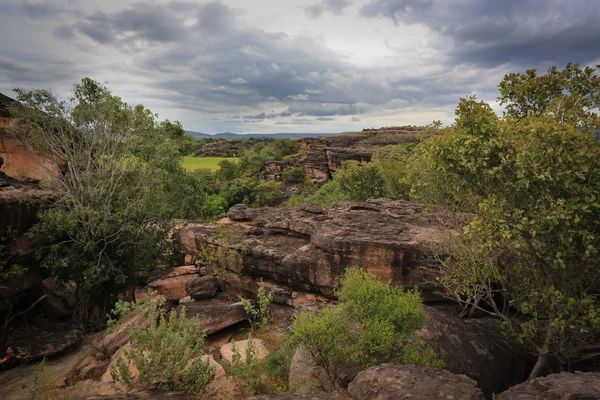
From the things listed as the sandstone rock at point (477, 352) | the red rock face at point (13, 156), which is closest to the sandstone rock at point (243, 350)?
the sandstone rock at point (477, 352)

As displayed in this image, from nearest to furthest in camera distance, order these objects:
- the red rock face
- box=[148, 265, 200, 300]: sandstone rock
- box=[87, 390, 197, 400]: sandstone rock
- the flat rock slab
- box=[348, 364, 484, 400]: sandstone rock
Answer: box=[348, 364, 484, 400]: sandstone rock
box=[87, 390, 197, 400]: sandstone rock
the flat rock slab
the red rock face
box=[148, 265, 200, 300]: sandstone rock

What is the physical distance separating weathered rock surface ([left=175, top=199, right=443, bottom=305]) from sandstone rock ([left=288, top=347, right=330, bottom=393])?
128 inches

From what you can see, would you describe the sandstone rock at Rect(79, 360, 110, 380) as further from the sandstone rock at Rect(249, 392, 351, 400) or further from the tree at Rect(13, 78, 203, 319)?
the sandstone rock at Rect(249, 392, 351, 400)

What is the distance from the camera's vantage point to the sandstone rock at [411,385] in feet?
20.8

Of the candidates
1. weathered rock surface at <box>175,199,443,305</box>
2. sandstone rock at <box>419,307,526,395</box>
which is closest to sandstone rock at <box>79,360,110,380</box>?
weathered rock surface at <box>175,199,443,305</box>

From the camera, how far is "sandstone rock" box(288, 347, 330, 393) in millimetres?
9586

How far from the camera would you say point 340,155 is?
73.0 meters

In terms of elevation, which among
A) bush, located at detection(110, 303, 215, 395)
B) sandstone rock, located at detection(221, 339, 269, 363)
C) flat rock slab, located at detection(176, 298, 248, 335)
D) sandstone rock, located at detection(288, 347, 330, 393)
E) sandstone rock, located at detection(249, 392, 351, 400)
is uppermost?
sandstone rock, located at detection(249, 392, 351, 400)

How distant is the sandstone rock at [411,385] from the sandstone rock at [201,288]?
13755mm

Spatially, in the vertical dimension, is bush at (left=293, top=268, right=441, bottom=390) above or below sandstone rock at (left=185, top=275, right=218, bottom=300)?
above

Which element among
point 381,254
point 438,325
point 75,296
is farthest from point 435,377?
point 75,296

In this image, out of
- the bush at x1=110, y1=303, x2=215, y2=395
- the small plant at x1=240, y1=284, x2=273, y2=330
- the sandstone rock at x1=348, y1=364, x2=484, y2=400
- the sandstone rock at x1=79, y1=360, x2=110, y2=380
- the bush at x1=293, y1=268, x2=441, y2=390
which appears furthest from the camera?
the sandstone rock at x1=79, y1=360, x2=110, y2=380

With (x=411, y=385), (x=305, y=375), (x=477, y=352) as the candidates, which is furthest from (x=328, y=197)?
(x=411, y=385)

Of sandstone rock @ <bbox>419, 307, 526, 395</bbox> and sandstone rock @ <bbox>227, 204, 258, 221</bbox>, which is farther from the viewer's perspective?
sandstone rock @ <bbox>227, 204, 258, 221</bbox>
